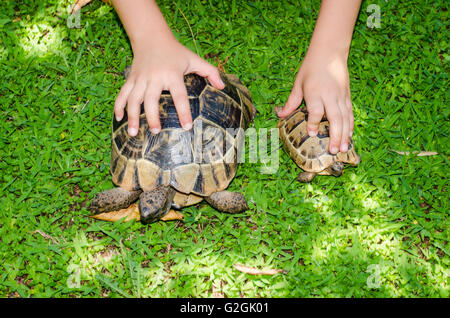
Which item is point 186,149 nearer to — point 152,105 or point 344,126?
point 152,105

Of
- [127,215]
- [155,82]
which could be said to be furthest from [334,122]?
[127,215]

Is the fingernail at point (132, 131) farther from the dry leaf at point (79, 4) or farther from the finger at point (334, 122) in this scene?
the dry leaf at point (79, 4)

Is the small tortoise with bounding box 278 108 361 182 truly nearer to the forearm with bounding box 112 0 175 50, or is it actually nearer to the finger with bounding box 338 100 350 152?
the finger with bounding box 338 100 350 152

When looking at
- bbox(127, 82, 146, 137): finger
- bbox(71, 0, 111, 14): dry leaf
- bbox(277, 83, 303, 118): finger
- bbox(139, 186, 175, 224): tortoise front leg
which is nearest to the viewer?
bbox(139, 186, 175, 224): tortoise front leg

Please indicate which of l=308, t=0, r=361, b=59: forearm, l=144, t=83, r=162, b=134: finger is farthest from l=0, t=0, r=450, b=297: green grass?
l=144, t=83, r=162, b=134: finger

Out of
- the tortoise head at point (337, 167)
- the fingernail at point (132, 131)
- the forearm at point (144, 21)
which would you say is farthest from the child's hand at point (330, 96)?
the fingernail at point (132, 131)

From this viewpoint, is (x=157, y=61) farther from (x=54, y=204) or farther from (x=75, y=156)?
(x=54, y=204)
